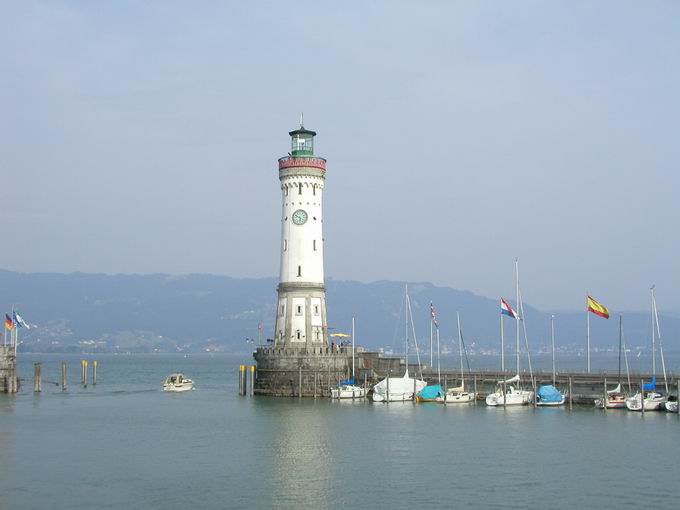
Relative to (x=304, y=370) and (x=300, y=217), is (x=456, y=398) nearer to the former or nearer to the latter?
(x=304, y=370)

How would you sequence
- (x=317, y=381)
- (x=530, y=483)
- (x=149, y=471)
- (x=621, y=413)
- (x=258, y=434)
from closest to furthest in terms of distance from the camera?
(x=530, y=483) < (x=149, y=471) < (x=258, y=434) < (x=621, y=413) < (x=317, y=381)

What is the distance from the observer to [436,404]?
8812cm

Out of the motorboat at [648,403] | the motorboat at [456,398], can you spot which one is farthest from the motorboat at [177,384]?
the motorboat at [648,403]

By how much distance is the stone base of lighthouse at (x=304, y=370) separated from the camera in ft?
307

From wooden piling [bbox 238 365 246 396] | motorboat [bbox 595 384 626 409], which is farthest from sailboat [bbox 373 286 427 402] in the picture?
wooden piling [bbox 238 365 246 396]

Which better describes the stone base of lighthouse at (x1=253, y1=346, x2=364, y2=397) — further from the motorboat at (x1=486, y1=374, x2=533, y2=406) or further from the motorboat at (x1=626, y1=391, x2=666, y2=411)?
the motorboat at (x1=626, y1=391, x2=666, y2=411)

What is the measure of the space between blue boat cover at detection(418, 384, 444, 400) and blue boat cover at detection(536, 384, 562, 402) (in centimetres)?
997

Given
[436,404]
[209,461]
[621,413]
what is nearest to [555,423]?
[621,413]

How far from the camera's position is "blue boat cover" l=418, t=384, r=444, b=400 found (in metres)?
89.2

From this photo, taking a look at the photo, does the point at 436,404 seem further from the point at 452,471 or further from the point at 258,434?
the point at 452,471

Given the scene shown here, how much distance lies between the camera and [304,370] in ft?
308

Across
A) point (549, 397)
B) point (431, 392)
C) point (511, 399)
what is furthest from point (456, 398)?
point (549, 397)

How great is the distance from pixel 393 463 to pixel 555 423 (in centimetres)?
2058

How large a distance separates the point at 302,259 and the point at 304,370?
10.7m
